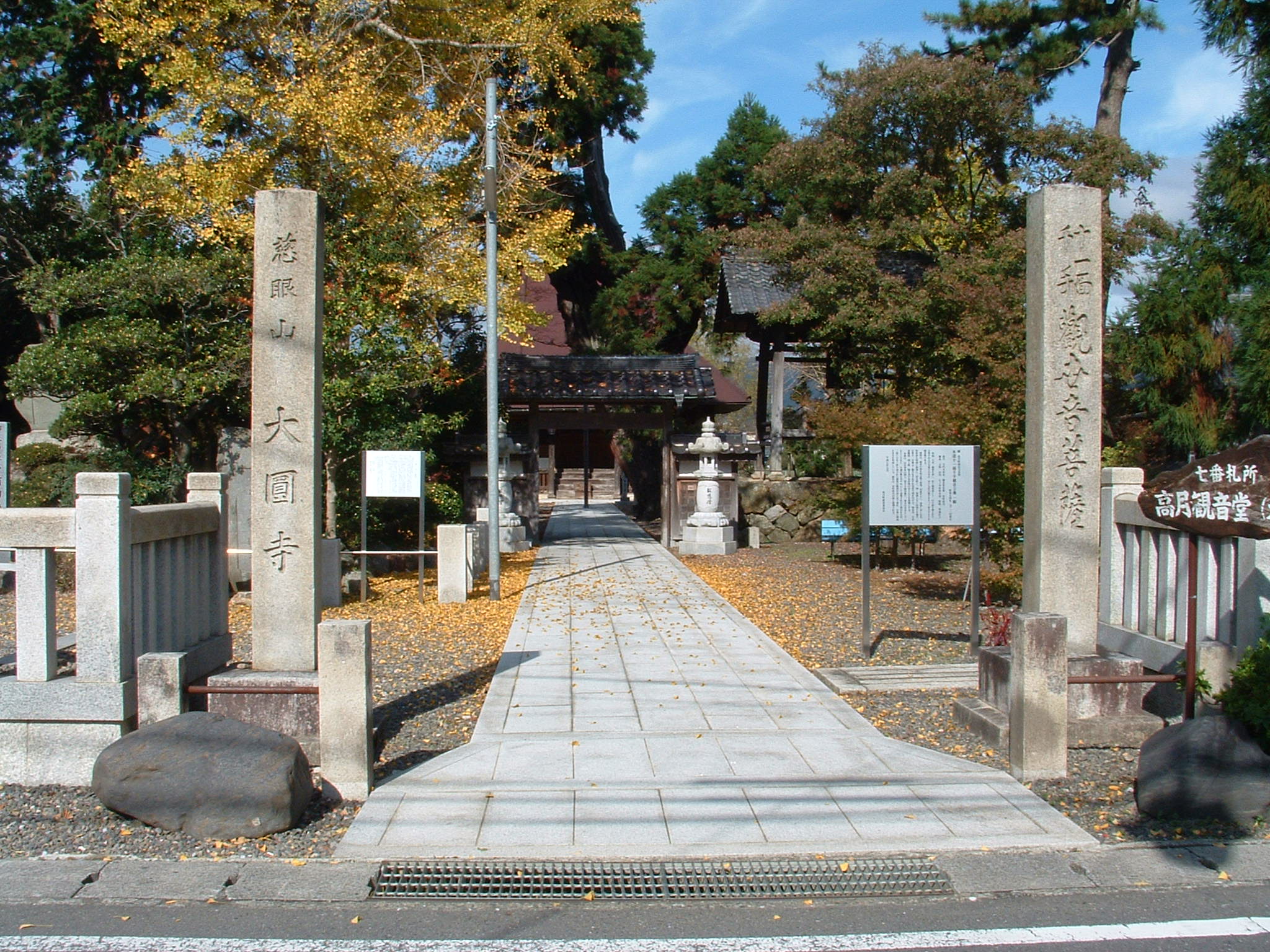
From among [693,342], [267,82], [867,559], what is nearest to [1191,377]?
[867,559]

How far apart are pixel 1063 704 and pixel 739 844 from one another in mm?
2153

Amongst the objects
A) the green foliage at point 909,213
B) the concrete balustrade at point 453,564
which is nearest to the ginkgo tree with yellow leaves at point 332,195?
the concrete balustrade at point 453,564

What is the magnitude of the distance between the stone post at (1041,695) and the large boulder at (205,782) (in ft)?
13.1

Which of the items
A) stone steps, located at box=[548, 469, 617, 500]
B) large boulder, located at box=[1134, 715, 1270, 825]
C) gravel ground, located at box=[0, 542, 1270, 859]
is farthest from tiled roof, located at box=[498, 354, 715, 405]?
stone steps, located at box=[548, 469, 617, 500]

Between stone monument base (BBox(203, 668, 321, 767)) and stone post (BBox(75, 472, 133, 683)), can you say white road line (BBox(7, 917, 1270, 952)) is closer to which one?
stone post (BBox(75, 472, 133, 683))

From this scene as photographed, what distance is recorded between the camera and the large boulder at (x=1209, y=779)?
198 inches

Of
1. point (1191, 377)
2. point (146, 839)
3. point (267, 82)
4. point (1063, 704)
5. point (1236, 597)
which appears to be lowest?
point (146, 839)

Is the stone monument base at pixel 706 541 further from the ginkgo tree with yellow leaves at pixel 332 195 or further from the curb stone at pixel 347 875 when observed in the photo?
the curb stone at pixel 347 875

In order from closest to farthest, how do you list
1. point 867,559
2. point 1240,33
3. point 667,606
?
point 867,559, point 667,606, point 1240,33

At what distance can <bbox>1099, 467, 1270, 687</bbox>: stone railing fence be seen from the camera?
5.84 metres

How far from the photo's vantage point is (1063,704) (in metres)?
5.59

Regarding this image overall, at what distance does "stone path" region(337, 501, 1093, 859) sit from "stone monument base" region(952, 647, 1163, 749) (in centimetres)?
50

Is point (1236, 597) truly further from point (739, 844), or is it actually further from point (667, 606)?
point (667, 606)

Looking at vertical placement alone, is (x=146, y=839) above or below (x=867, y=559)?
below
